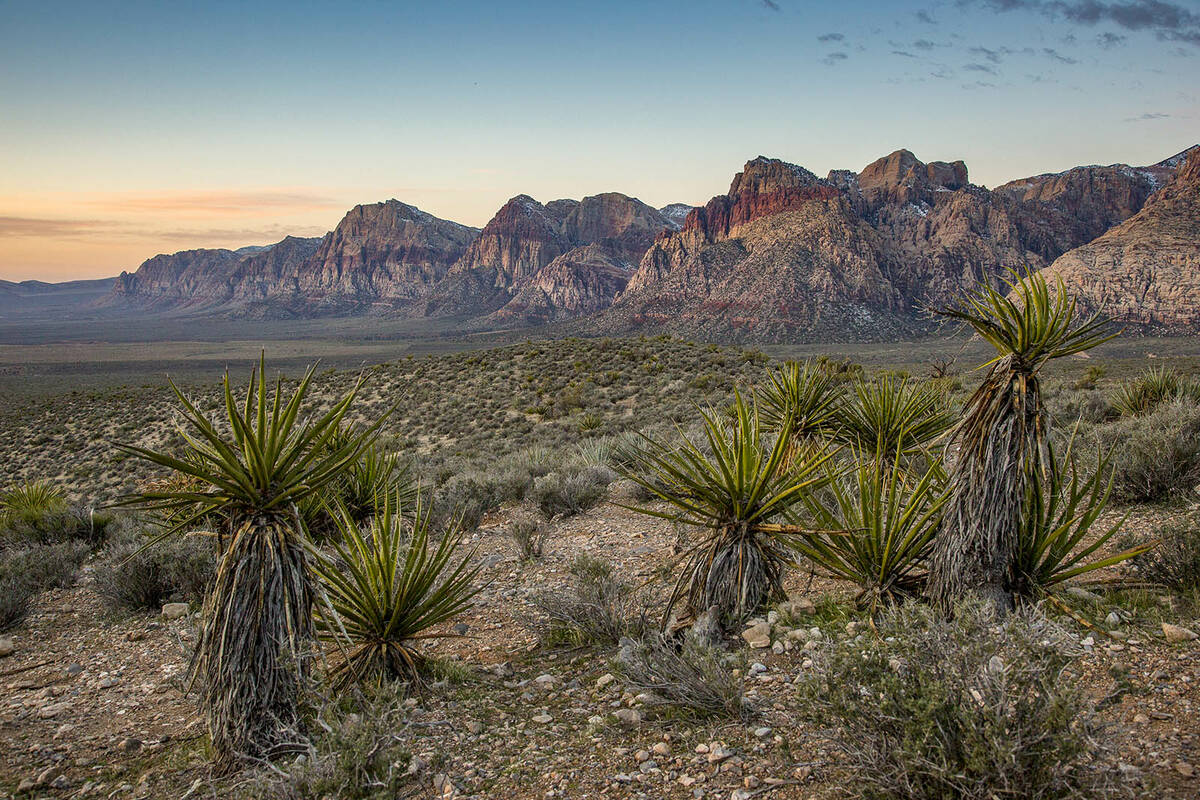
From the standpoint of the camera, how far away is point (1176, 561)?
432 cm

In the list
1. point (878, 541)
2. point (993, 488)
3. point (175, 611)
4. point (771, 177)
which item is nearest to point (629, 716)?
point (878, 541)

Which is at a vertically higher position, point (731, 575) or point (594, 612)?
point (731, 575)

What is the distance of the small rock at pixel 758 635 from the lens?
4348mm

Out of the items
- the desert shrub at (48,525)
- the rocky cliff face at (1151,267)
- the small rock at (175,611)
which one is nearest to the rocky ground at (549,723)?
the small rock at (175,611)

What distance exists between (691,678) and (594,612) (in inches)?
63.0

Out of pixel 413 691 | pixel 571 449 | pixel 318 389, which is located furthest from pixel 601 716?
pixel 318 389

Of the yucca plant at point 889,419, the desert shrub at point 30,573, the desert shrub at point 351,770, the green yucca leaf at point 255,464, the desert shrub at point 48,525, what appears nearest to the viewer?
the desert shrub at point 351,770

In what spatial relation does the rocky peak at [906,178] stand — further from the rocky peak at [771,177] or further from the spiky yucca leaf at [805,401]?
the spiky yucca leaf at [805,401]

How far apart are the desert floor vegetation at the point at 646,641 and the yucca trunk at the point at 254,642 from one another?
0.02 metres

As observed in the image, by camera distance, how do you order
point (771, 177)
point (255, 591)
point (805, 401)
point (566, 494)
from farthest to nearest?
point (771, 177)
point (566, 494)
point (805, 401)
point (255, 591)

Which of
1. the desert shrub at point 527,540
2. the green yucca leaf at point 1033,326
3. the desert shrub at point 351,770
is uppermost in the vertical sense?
the green yucca leaf at point 1033,326

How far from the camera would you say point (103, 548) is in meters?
9.59

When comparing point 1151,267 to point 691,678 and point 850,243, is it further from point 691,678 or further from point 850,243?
point 691,678

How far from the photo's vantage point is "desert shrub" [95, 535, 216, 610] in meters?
6.83
